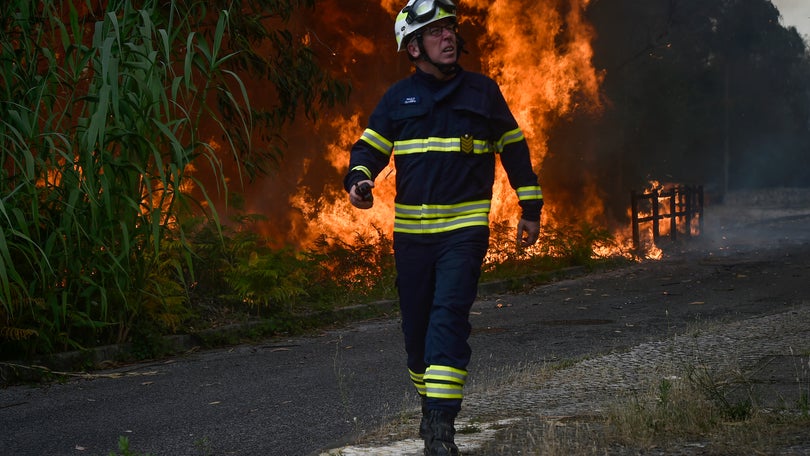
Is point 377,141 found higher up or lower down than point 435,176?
higher up

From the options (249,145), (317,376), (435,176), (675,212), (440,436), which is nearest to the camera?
(440,436)

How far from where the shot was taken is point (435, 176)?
466 centimetres

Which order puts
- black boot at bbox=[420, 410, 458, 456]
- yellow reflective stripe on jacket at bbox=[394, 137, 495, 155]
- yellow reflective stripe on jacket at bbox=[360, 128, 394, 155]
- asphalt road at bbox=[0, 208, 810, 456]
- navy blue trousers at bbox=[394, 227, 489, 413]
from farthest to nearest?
1. asphalt road at bbox=[0, 208, 810, 456]
2. yellow reflective stripe on jacket at bbox=[360, 128, 394, 155]
3. yellow reflective stripe on jacket at bbox=[394, 137, 495, 155]
4. navy blue trousers at bbox=[394, 227, 489, 413]
5. black boot at bbox=[420, 410, 458, 456]

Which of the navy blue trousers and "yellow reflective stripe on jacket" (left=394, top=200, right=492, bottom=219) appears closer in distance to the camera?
the navy blue trousers

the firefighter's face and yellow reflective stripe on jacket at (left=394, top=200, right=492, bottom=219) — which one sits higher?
the firefighter's face

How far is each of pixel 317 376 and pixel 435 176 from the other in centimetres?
334

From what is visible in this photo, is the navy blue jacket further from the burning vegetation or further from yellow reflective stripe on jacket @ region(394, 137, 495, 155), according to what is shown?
the burning vegetation

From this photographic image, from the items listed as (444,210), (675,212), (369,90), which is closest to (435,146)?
(444,210)

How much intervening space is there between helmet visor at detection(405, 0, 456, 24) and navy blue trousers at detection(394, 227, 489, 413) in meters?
0.97

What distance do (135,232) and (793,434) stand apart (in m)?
4.81

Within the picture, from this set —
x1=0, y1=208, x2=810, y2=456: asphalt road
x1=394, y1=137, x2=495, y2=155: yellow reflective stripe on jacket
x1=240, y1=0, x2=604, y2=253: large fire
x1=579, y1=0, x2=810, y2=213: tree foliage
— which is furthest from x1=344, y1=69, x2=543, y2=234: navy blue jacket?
x1=579, y1=0, x2=810, y2=213: tree foliage

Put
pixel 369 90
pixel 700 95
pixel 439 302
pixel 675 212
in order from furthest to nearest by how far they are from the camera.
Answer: pixel 700 95 → pixel 675 212 → pixel 369 90 → pixel 439 302

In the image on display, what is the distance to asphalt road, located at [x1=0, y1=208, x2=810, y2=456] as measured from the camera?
5773 mm

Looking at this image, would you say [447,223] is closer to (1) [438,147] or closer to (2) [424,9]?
(1) [438,147]
